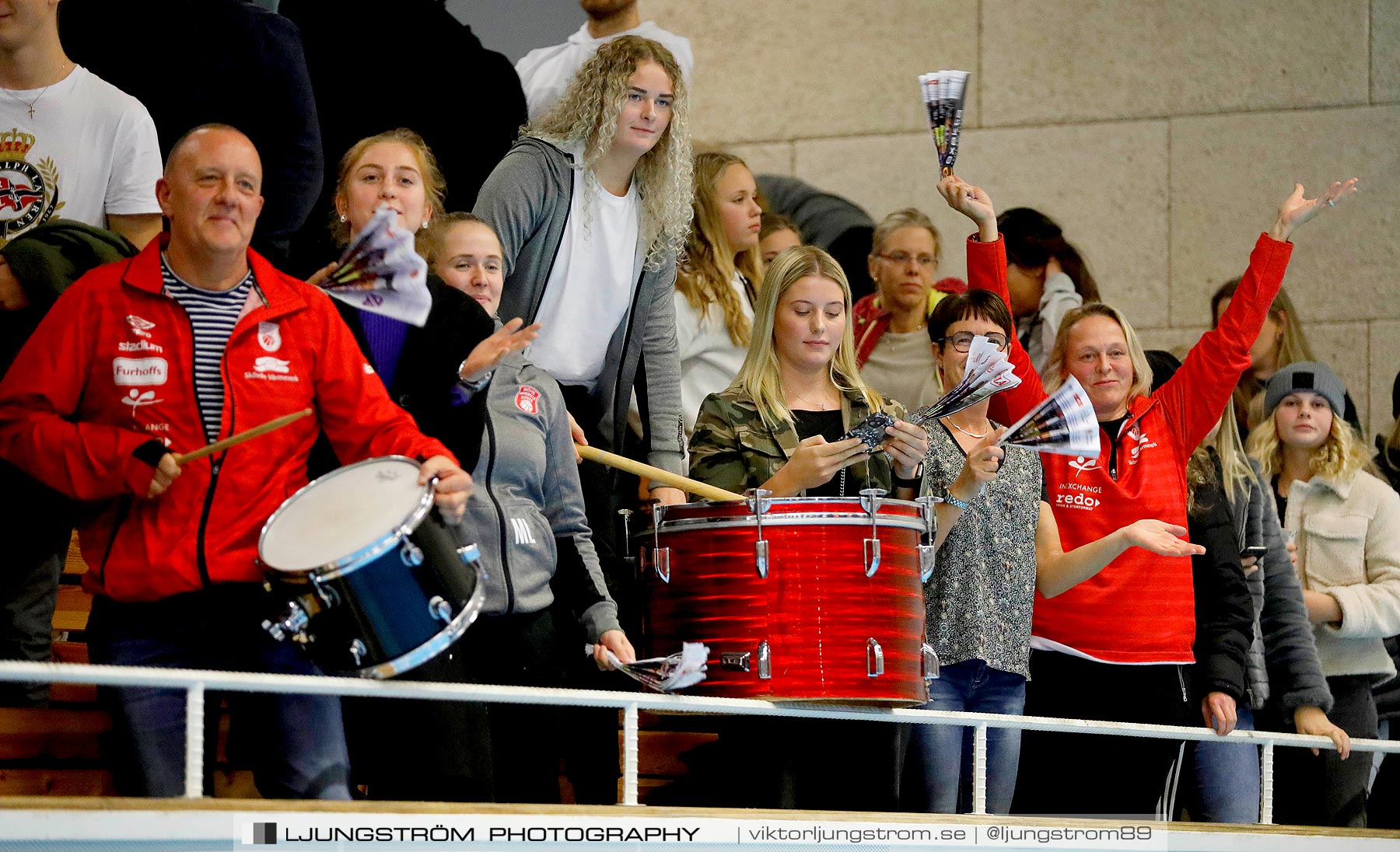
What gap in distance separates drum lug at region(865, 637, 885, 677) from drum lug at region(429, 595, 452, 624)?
1.16 meters

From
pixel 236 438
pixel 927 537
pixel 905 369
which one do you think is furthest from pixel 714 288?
pixel 236 438

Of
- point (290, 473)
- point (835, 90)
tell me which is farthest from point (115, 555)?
point (835, 90)

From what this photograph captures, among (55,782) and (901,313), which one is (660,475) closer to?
(55,782)

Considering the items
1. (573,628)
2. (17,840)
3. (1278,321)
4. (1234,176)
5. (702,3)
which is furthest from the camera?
(702,3)

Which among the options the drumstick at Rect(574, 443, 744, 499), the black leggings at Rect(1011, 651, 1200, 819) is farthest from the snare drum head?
the black leggings at Rect(1011, 651, 1200, 819)

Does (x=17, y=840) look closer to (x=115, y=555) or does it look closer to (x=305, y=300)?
(x=115, y=555)

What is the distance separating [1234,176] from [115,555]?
6.26m

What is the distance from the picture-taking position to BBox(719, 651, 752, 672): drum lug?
395cm

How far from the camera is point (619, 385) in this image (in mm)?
4922

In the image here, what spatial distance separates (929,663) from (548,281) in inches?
60.5

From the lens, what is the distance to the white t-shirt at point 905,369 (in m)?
6.00

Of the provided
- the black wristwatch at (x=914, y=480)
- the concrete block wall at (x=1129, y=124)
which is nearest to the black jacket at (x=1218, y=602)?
the black wristwatch at (x=914, y=480)

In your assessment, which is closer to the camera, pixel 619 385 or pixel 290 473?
pixel 290 473

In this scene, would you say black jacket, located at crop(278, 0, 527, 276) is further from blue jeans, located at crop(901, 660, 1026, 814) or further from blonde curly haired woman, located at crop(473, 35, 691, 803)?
blue jeans, located at crop(901, 660, 1026, 814)
